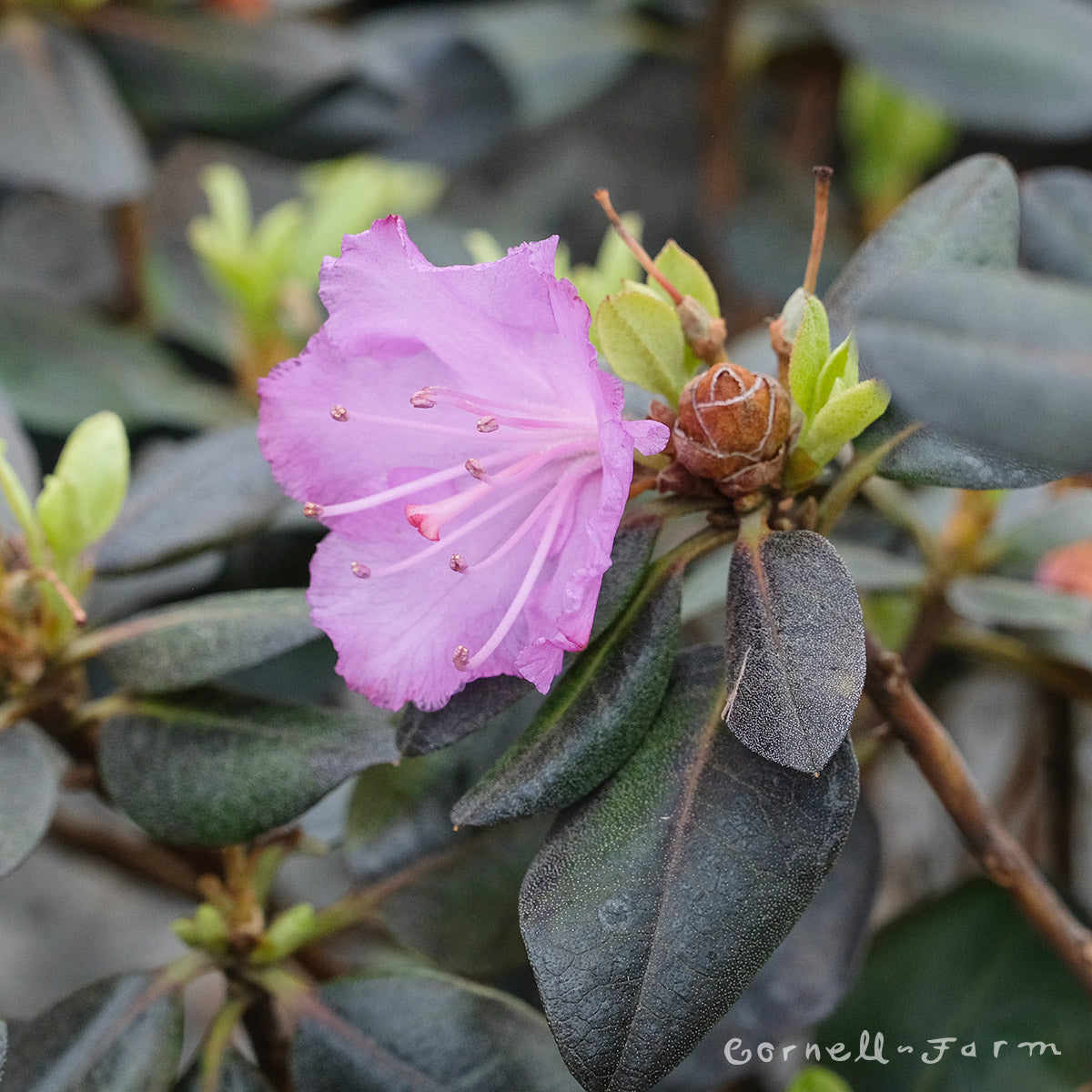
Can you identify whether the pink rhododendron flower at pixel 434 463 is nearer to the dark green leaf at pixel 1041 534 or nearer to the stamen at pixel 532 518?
the stamen at pixel 532 518

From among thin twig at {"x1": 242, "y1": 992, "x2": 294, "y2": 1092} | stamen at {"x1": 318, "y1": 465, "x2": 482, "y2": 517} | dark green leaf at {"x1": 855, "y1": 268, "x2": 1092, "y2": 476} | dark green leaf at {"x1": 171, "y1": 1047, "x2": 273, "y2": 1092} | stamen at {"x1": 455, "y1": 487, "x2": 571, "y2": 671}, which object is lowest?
thin twig at {"x1": 242, "y1": 992, "x2": 294, "y2": 1092}

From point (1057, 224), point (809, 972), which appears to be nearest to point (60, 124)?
point (1057, 224)

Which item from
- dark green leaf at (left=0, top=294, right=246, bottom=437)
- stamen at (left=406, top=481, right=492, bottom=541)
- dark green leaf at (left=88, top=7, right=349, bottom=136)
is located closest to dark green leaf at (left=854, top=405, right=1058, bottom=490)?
stamen at (left=406, top=481, right=492, bottom=541)

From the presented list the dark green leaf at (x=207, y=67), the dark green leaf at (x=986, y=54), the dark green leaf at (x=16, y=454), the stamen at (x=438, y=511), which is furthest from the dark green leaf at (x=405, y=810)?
the dark green leaf at (x=986, y=54)

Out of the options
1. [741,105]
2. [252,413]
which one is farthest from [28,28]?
[741,105]

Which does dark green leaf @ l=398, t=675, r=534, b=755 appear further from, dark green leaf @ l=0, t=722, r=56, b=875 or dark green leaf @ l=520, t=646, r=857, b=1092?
dark green leaf @ l=0, t=722, r=56, b=875

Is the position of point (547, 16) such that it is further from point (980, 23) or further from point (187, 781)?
point (187, 781)

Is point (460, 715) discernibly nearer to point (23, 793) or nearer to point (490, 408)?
point (490, 408)
